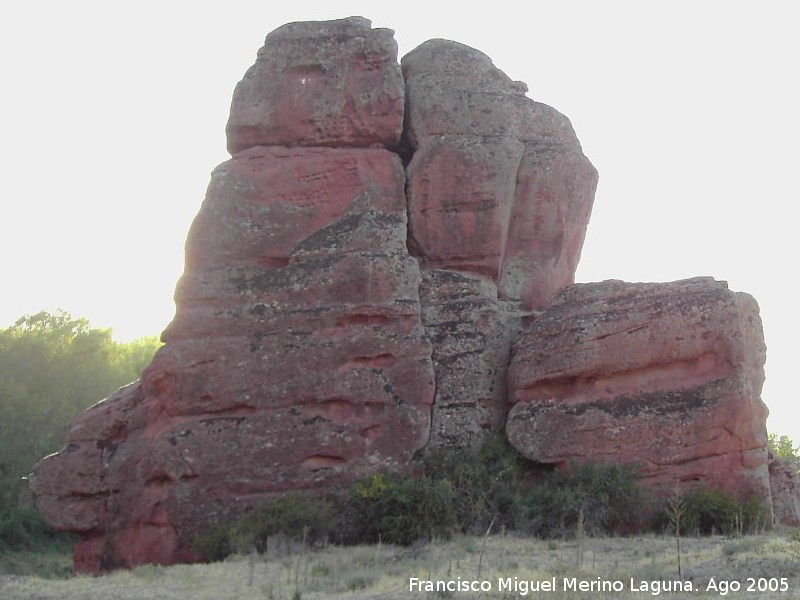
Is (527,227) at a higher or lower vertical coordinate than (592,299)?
higher

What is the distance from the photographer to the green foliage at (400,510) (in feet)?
58.8

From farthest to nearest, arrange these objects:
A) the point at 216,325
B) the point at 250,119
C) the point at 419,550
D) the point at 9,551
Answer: the point at 9,551 < the point at 250,119 < the point at 216,325 < the point at 419,550

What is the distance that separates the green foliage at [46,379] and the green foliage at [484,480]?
16.4m

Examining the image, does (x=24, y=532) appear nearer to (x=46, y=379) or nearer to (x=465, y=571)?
(x=46, y=379)

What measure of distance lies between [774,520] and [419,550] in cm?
635

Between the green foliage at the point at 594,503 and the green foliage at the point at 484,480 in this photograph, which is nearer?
the green foliage at the point at 594,503

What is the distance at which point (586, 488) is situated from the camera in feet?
60.7

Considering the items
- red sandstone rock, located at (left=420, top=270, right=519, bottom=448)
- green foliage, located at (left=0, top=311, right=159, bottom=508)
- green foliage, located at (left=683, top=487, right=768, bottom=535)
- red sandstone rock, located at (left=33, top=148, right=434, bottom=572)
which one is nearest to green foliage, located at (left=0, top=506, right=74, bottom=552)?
green foliage, located at (left=0, top=311, right=159, bottom=508)

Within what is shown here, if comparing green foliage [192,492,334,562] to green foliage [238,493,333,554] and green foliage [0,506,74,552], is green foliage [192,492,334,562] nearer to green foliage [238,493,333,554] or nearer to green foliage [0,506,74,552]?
green foliage [238,493,333,554]

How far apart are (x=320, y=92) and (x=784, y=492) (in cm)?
1057

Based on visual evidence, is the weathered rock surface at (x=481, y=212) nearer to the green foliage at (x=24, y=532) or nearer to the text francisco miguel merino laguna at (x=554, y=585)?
the text francisco miguel merino laguna at (x=554, y=585)

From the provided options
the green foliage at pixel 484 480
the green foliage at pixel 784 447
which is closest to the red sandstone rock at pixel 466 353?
the green foliage at pixel 484 480

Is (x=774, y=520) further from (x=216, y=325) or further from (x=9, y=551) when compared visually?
(x=9, y=551)

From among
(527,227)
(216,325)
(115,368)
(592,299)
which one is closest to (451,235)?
(527,227)
